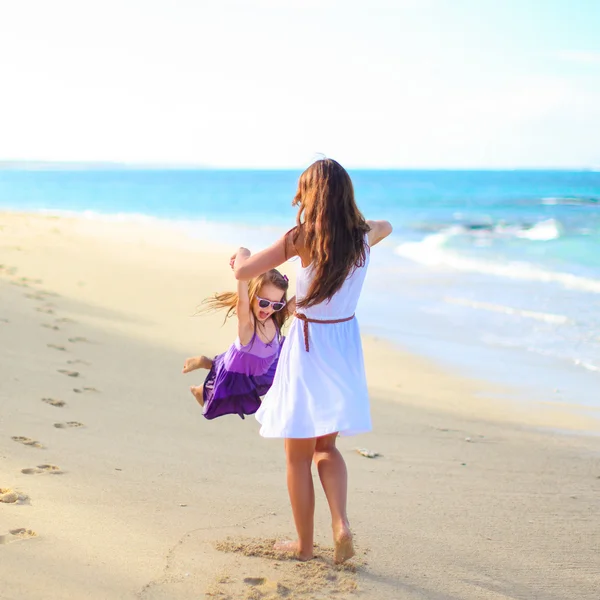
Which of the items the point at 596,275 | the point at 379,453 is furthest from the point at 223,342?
the point at 596,275

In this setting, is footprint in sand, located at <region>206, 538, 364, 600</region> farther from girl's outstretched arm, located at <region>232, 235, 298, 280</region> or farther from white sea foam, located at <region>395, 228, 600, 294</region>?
white sea foam, located at <region>395, 228, 600, 294</region>

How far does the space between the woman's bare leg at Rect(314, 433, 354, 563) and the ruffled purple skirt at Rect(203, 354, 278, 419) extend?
0.40 meters

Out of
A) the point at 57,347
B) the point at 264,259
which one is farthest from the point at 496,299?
the point at 264,259

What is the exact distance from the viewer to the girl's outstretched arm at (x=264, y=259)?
10.3 ft

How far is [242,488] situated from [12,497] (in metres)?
1.25

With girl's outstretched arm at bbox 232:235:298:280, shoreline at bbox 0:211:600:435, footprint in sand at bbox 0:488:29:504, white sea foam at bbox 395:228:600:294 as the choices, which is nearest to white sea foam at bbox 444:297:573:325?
shoreline at bbox 0:211:600:435

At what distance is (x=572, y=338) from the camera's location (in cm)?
980

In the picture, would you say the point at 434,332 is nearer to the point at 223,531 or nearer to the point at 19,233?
the point at 223,531

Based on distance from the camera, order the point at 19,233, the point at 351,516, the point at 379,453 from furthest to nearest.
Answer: the point at 19,233 → the point at 379,453 → the point at 351,516

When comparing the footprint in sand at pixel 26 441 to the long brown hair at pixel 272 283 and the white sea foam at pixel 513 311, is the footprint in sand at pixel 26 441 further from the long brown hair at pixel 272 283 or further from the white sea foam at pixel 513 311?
the white sea foam at pixel 513 311

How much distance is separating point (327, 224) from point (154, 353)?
4872 mm

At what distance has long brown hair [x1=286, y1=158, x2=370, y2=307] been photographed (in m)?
3.15

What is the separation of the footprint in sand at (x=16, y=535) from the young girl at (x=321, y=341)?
1054 mm

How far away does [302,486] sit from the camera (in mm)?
3387
